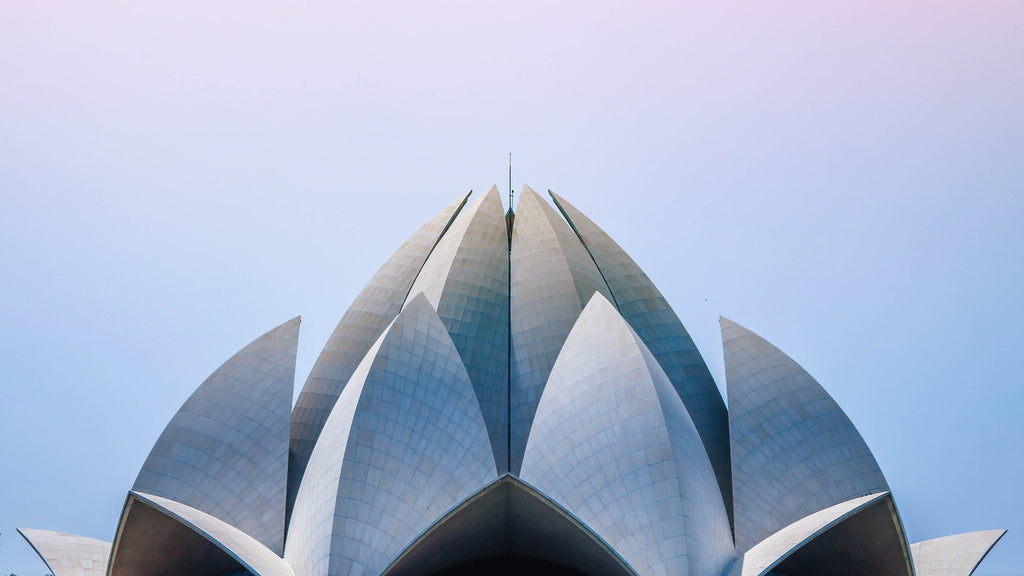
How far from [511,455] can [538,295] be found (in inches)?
154

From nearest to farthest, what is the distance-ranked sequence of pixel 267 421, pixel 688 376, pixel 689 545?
pixel 689 545, pixel 267 421, pixel 688 376

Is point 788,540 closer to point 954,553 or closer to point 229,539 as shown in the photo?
point 954,553

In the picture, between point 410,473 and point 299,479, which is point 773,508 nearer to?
point 410,473

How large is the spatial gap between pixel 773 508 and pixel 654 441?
368cm

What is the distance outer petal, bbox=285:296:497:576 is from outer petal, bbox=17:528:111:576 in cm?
450

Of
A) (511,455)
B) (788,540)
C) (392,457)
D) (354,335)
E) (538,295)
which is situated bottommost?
(788,540)

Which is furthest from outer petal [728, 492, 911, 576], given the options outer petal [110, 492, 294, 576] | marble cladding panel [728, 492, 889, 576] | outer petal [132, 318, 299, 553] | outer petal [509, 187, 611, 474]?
outer petal [132, 318, 299, 553]

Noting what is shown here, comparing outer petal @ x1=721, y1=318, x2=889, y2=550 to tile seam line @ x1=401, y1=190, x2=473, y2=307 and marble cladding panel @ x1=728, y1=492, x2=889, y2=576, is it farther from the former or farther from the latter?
tile seam line @ x1=401, y1=190, x2=473, y2=307

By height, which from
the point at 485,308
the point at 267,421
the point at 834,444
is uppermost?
the point at 485,308

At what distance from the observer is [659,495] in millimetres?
15188

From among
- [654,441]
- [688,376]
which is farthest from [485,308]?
[654,441]

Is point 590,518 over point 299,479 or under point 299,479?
under

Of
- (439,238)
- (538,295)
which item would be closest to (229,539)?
(538,295)

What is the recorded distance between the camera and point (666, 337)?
69.8 feet
